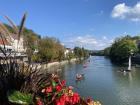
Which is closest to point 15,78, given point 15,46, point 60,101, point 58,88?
point 15,46

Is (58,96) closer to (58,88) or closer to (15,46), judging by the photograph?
(58,88)

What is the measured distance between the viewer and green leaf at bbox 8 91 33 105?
332cm

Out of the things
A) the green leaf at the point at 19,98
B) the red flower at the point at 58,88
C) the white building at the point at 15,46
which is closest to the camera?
the green leaf at the point at 19,98

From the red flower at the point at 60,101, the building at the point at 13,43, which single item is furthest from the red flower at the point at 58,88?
the building at the point at 13,43

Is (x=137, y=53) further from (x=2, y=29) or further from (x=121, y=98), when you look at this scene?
(x=2, y=29)

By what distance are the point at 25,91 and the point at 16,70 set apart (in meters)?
0.26

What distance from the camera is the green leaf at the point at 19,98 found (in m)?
3.32

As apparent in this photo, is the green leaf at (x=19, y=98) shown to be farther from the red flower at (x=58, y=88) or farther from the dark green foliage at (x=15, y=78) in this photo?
the red flower at (x=58, y=88)

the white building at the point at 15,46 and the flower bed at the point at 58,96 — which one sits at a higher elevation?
the white building at the point at 15,46

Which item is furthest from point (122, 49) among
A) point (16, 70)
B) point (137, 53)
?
point (16, 70)

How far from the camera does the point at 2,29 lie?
10.6 ft

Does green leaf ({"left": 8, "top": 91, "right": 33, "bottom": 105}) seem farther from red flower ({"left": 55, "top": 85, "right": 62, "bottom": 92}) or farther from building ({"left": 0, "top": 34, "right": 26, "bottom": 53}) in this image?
building ({"left": 0, "top": 34, "right": 26, "bottom": 53})

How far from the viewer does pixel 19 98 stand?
11.0 feet

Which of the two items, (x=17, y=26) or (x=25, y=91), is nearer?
(x=17, y=26)
